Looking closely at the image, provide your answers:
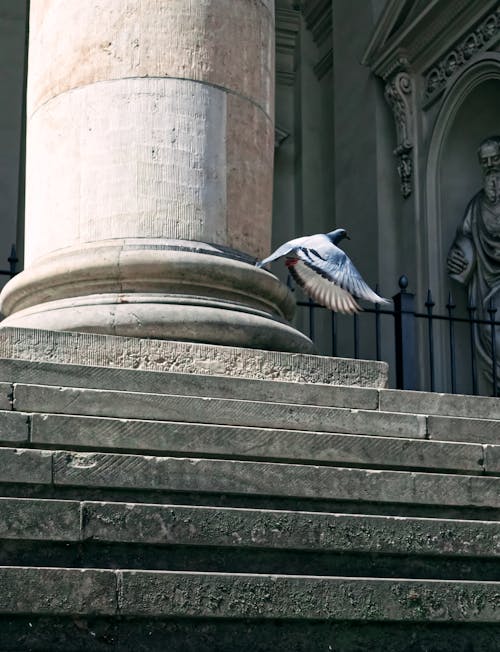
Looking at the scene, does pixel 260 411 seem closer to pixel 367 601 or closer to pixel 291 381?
pixel 291 381

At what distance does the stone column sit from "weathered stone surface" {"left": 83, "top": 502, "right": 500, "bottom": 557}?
182 centimetres

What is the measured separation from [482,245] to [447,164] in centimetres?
132

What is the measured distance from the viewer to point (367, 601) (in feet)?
18.1

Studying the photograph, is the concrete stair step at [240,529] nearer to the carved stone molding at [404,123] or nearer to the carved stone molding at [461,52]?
the carved stone molding at [461,52]

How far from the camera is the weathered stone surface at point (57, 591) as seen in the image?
16.4 feet

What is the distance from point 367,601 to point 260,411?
124 centimetres

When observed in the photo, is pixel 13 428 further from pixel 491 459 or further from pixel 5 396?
pixel 491 459

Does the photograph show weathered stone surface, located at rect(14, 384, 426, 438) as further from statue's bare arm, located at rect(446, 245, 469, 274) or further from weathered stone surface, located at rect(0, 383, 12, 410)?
statue's bare arm, located at rect(446, 245, 469, 274)

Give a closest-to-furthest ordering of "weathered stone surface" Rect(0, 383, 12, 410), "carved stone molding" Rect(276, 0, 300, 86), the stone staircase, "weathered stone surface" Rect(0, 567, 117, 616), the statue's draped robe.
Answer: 1. "weathered stone surface" Rect(0, 567, 117, 616)
2. the stone staircase
3. "weathered stone surface" Rect(0, 383, 12, 410)
4. the statue's draped robe
5. "carved stone molding" Rect(276, 0, 300, 86)

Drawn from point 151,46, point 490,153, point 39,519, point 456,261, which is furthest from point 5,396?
point 490,153

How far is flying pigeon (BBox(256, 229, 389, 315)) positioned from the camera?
25.6 ft

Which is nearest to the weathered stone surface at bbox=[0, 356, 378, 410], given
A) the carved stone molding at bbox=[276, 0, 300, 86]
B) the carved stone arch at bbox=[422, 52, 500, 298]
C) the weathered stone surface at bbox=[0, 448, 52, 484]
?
the weathered stone surface at bbox=[0, 448, 52, 484]

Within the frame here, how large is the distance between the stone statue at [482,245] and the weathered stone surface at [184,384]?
25.2 feet

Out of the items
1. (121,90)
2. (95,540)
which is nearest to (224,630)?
(95,540)
